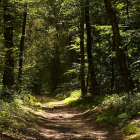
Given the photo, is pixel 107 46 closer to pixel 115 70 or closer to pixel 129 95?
pixel 115 70

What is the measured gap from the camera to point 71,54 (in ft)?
91.0

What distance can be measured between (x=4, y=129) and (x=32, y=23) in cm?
1342

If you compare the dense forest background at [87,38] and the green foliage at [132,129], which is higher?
the dense forest background at [87,38]

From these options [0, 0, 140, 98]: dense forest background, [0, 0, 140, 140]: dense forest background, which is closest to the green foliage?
[0, 0, 140, 140]: dense forest background

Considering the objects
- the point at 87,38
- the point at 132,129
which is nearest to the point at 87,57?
the point at 87,38

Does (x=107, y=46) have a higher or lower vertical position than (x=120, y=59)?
higher

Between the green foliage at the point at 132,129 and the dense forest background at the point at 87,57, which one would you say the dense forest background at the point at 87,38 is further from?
the green foliage at the point at 132,129

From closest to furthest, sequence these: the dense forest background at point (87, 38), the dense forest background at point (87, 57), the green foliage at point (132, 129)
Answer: the green foliage at point (132, 129) → the dense forest background at point (87, 57) → the dense forest background at point (87, 38)

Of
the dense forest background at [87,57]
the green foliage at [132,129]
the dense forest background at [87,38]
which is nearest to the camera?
the green foliage at [132,129]

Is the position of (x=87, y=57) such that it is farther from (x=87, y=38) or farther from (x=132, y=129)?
(x=132, y=129)

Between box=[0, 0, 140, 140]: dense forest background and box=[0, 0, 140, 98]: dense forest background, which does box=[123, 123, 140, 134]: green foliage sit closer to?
box=[0, 0, 140, 140]: dense forest background

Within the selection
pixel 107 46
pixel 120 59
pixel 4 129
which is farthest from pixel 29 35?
pixel 4 129

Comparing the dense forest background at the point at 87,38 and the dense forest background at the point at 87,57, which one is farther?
the dense forest background at the point at 87,38

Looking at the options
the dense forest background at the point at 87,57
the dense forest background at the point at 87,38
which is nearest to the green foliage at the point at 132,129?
the dense forest background at the point at 87,57
